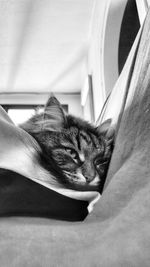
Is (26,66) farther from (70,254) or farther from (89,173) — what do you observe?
(70,254)

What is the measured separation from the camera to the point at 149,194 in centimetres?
26

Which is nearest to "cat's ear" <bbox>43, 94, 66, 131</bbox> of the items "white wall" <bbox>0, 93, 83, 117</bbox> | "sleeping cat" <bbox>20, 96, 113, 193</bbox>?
"sleeping cat" <bbox>20, 96, 113, 193</bbox>

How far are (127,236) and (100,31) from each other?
210cm

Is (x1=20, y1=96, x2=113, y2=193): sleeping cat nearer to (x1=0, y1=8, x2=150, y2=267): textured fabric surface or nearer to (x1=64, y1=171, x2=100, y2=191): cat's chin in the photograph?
(x1=64, y1=171, x2=100, y2=191): cat's chin

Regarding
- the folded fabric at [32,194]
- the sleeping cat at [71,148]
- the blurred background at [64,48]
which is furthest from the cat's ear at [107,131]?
the blurred background at [64,48]

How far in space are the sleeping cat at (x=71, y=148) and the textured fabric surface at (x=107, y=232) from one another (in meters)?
0.11

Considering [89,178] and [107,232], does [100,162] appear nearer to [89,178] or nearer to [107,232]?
[89,178]

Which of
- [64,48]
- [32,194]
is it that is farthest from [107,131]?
[64,48]

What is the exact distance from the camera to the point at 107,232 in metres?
0.24

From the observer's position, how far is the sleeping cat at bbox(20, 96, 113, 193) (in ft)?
1.52

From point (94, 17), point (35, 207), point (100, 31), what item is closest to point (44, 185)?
point (35, 207)

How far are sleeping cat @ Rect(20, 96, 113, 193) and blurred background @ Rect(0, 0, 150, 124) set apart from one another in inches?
25.6

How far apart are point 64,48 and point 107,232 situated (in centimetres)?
286

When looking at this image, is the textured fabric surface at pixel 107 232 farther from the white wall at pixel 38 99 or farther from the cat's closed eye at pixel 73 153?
the white wall at pixel 38 99
